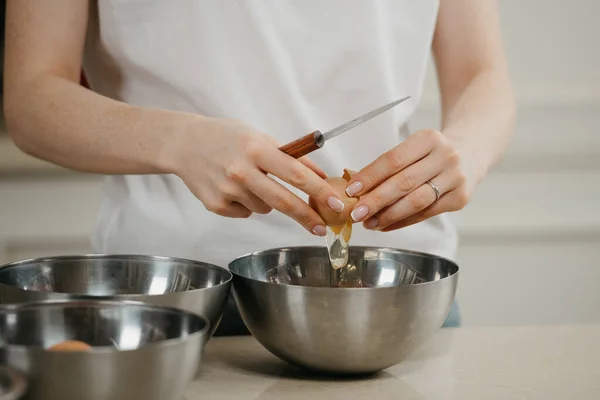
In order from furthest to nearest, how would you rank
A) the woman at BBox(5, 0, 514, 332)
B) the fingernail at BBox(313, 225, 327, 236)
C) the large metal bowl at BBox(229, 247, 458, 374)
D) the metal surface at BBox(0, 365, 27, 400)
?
the woman at BBox(5, 0, 514, 332)
the fingernail at BBox(313, 225, 327, 236)
the large metal bowl at BBox(229, 247, 458, 374)
the metal surface at BBox(0, 365, 27, 400)

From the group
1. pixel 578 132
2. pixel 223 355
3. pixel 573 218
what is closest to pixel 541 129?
pixel 578 132

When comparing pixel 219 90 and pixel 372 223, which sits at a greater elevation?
pixel 219 90

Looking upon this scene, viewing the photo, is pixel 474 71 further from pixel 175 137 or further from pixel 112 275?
pixel 112 275

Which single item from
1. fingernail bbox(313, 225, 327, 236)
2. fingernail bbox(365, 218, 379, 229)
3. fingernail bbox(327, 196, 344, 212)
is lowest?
fingernail bbox(313, 225, 327, 236)

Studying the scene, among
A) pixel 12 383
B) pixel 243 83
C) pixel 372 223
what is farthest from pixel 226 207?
pixel 12 383

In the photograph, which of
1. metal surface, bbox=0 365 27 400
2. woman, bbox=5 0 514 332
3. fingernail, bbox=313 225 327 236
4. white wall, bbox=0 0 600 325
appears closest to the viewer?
metal surface, bbox=0 365 27 400

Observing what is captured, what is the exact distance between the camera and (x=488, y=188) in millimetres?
2271

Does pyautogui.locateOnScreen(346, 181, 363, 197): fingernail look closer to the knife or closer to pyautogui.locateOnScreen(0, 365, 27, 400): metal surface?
the knife

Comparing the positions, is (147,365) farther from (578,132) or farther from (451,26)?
(578,132)

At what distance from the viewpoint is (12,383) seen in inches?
27.9

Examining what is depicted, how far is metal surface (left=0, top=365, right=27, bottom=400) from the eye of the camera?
697mm

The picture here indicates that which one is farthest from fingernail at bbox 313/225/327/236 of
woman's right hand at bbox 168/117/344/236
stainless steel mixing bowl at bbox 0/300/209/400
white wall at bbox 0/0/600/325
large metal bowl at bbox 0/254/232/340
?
white wall at bbox 0/0/600/325

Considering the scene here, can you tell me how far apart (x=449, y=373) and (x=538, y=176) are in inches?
53.1

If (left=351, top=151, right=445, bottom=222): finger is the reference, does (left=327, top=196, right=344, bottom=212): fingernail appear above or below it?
below
